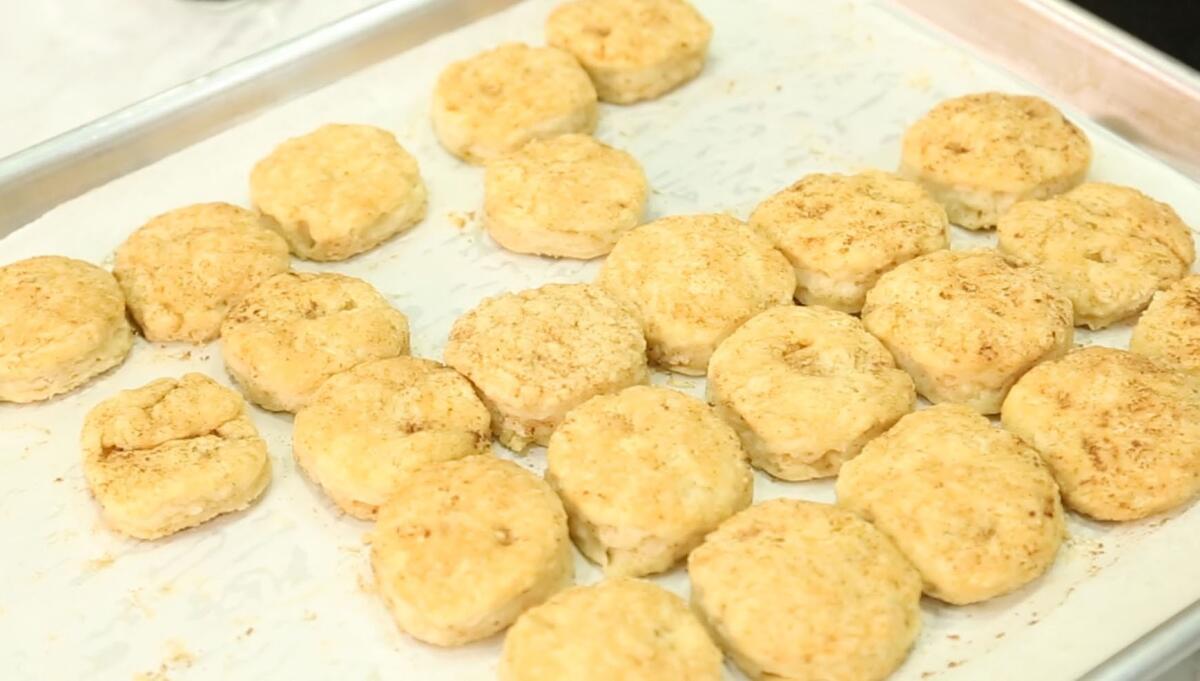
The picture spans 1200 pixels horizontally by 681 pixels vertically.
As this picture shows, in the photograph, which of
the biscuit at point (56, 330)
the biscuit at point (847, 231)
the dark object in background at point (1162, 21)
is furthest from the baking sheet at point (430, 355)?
the dark object in background at point (1162, 21)

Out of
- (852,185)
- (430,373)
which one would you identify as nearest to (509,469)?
(430,373)

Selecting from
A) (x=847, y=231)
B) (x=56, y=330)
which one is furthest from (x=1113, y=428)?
(x=56, y=330)

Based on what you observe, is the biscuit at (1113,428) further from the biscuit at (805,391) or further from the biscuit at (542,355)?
the biscuit at (542,355)

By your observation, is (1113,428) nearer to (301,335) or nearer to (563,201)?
(563,201)

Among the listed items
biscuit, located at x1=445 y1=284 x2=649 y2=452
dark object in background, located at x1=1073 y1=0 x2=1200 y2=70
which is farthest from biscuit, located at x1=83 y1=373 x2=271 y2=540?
dark object in background, located at x1=1073 y1=0 x2=1200 y2=70

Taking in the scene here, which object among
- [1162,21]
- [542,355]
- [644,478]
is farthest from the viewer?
[1162,21]

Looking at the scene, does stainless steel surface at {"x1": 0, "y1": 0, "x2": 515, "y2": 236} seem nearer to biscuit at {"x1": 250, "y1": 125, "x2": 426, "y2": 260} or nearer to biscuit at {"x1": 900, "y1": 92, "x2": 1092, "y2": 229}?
biscuit at {"x1": 250, "y1": 125, "x2": 426, "y2": 260}
